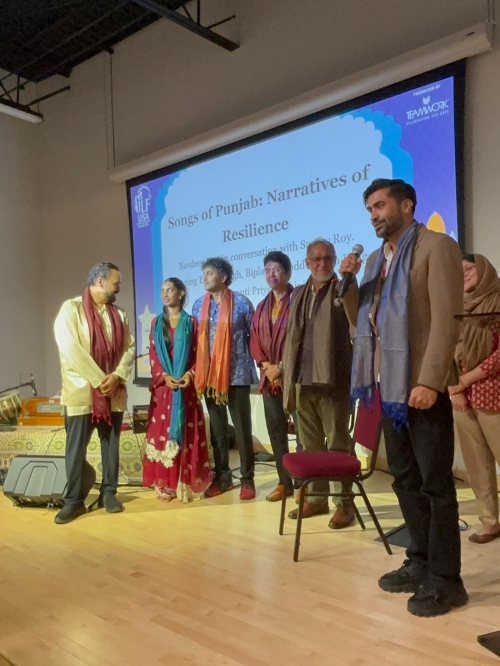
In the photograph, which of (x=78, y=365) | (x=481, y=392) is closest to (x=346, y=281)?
(x=481, y=392)

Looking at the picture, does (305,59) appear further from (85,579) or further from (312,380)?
(85,579)

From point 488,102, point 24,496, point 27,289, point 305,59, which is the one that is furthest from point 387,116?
point 27,289

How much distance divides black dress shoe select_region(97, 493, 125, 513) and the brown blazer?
2.12m

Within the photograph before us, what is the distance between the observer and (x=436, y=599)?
1961 mm

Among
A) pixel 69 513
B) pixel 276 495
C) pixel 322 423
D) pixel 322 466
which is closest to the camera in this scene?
pixel 322 466

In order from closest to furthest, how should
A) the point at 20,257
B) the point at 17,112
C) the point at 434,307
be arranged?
the point at 434,307
the point at 17,112
the point at 20,257

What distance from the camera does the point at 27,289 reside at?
7.30 m

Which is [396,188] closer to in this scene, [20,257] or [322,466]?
[322,466]

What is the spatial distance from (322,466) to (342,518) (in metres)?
0.56

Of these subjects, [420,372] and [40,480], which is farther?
[40,480]

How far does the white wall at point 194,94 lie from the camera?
3.78 meters

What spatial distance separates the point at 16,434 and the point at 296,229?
2688 millimetres

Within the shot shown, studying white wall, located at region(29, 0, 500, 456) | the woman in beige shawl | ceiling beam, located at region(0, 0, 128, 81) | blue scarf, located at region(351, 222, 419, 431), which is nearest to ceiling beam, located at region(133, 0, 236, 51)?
white wall, located at region(29, 0, 500, 456)

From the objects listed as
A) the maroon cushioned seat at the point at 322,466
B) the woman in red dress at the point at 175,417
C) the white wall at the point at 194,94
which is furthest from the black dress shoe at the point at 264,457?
the maroon cushioned seat at the point at 322,466
